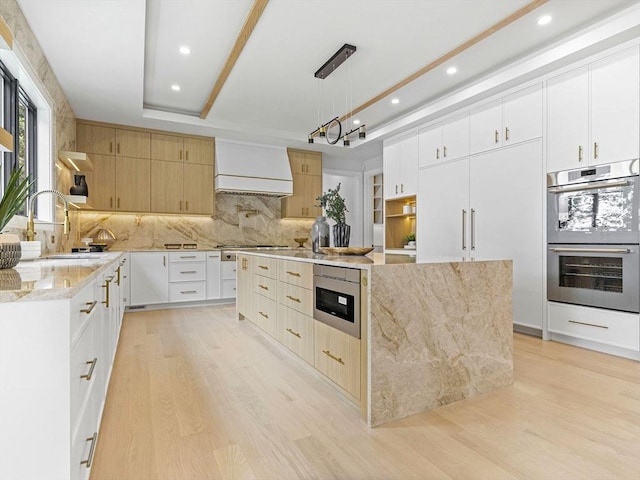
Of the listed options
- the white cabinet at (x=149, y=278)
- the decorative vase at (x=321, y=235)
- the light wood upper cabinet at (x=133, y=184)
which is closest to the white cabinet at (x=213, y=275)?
the white cabinet at (x=149, y=278)

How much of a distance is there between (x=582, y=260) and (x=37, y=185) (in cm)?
491

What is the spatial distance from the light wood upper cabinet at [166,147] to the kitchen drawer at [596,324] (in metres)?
5.08

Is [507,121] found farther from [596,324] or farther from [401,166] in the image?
[596,324]

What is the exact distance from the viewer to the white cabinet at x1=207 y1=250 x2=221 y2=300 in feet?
17.8

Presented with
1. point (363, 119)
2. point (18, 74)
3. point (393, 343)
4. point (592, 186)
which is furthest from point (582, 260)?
point (18, 74)

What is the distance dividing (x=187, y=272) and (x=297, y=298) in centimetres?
302

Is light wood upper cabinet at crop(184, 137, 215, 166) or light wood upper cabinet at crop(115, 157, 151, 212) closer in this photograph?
light wood upper cabinet at crop(115, 157, 151, 212)

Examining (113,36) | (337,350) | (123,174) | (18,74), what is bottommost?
(337,350)

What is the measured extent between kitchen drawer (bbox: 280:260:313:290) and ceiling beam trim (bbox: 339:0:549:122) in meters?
2.45

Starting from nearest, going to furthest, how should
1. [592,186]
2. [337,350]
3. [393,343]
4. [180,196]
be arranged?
[393,343], [337,350], [592,186], [180,196]

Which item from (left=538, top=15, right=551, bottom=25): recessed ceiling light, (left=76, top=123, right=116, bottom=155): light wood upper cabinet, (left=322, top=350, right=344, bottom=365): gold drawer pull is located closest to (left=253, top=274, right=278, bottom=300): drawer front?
(left=322, top=350, right=344, bottom=365): gold drawer pull

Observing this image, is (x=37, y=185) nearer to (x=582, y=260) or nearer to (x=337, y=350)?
(x=337, y=350)

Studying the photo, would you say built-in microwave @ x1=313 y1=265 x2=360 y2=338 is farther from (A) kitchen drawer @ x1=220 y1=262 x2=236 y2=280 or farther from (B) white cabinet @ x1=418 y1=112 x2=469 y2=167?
(A) kitchen drawer @ x1=220 y1=262 x2=236 y2=280

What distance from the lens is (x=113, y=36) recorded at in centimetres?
297
